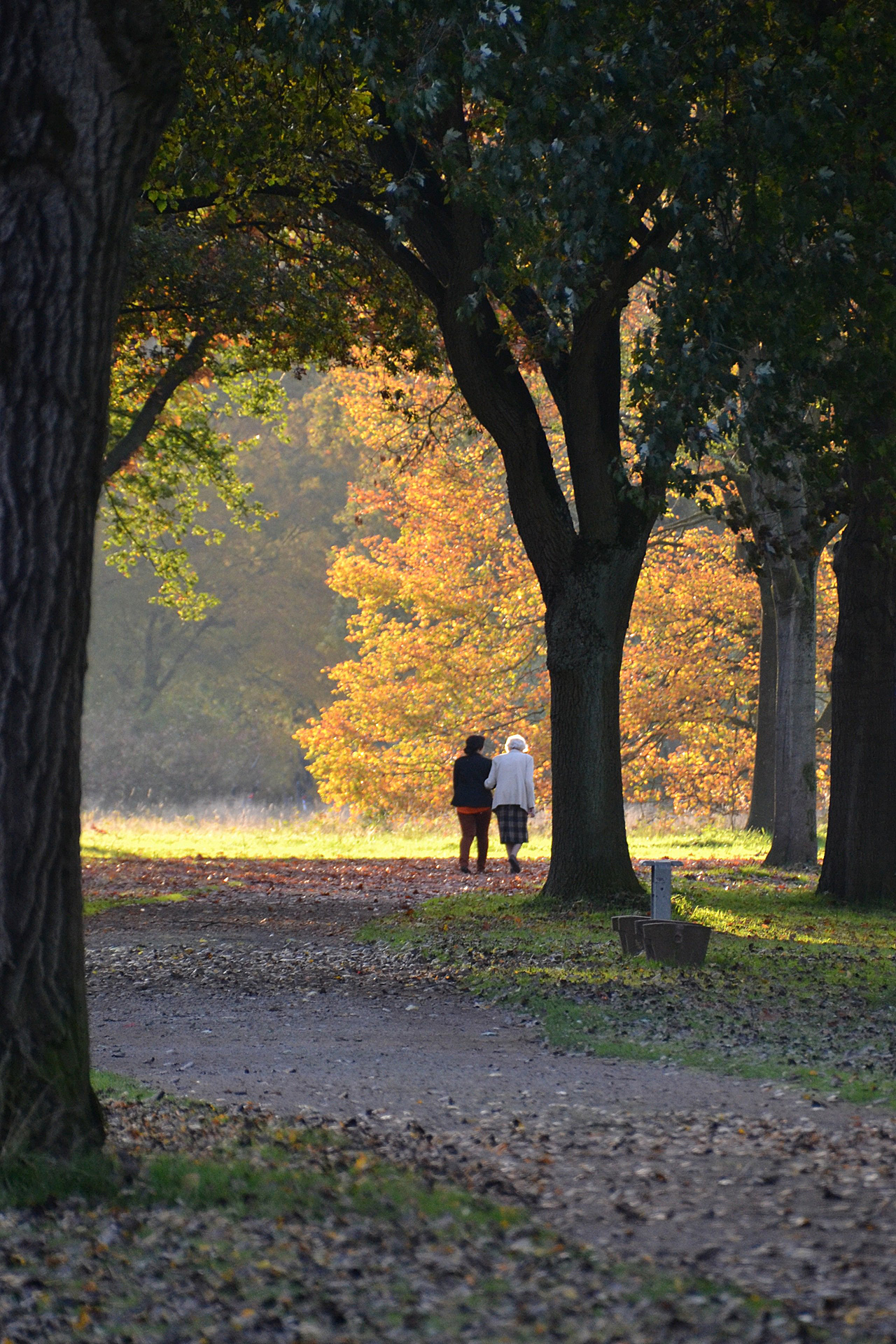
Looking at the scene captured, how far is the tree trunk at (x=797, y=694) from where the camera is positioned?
17516mm

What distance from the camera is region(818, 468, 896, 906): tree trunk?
1371 cm

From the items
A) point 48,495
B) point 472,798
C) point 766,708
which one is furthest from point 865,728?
point 48,495

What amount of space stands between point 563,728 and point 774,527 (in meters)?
7.49

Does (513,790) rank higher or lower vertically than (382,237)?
lower

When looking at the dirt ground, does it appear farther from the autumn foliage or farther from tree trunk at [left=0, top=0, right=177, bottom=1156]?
the autumn foliage

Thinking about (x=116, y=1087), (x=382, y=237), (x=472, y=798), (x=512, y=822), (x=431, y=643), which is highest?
(x=382, y=237)

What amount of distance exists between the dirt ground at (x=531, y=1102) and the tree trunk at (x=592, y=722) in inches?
93.2

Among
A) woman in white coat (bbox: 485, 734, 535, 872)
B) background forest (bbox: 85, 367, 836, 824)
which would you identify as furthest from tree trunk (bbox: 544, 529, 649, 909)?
background forest (bbox: 85, 367, 836, 824)

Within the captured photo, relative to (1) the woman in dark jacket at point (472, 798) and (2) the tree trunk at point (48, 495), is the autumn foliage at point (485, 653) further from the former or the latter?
(2) the tree trunk at point (48, 495)

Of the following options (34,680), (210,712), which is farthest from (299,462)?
(34,680)

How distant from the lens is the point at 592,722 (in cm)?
1263

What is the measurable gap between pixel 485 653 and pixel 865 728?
16.4 m

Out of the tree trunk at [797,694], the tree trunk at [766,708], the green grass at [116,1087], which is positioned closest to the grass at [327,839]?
the tree trunk at [766,708]

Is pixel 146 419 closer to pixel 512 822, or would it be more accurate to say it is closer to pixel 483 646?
pixel 512 822
